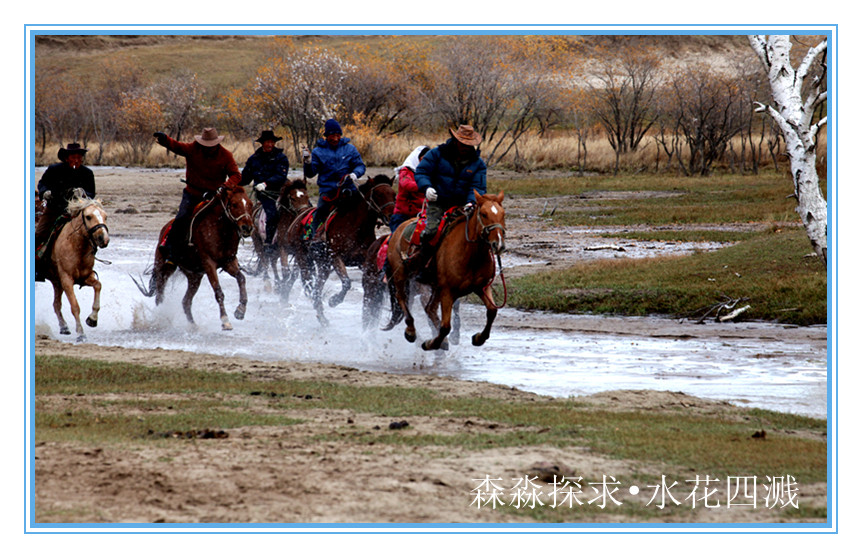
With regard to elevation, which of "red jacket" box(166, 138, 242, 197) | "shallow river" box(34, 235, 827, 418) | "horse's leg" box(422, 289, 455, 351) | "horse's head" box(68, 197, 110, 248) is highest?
"red jacket" box(166, 138, 242, 197)

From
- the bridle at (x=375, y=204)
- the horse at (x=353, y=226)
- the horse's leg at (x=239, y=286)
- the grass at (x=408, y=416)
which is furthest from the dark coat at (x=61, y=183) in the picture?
the bridle at (x=375, y=204)

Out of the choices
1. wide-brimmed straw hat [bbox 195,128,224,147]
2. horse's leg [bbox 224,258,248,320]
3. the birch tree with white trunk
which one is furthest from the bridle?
the birch tree with white trunk

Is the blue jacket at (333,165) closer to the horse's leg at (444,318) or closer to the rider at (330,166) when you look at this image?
the rider at (330,166)

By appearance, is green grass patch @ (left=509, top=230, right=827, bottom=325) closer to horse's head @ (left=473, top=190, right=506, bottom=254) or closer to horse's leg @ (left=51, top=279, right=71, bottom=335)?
horse's head @ (left=473, top=190, right=506, bottom=254)

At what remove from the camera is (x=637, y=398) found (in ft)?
33.6

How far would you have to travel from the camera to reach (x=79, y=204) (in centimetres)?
1409

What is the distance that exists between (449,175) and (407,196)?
1.77 m

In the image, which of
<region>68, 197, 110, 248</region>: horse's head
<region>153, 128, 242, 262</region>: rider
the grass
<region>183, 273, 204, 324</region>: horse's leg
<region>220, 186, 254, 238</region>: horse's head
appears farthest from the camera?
<region>183, 273, 204, 324</region>: horse's leg

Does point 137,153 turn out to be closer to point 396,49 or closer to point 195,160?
point 396,49

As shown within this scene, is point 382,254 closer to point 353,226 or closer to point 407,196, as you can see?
point 407,196

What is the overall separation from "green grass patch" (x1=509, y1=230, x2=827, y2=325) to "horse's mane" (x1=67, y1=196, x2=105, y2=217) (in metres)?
7.04

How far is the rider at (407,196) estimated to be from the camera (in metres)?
13.7

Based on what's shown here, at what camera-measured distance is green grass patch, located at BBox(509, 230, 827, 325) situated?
1605cm

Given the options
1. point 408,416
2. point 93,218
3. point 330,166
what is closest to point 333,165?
point 330,166
